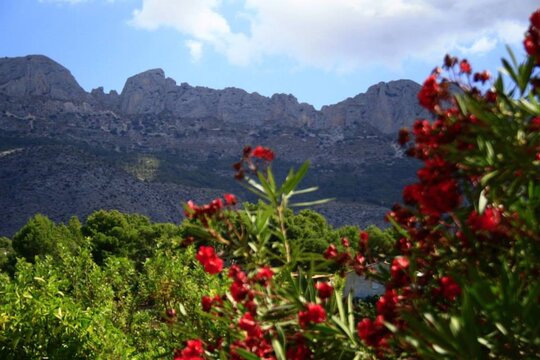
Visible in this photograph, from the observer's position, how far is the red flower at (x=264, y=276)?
2953 mm

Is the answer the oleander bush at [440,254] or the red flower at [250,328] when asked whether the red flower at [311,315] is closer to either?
the oleander bush at [440,254]

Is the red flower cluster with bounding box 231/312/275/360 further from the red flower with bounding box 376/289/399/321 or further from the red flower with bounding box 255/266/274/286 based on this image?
the red flower with bounding box 376/289/399/321

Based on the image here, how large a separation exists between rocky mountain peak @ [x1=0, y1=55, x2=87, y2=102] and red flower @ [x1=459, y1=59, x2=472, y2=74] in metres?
168

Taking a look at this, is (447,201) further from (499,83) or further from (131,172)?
(131,172)

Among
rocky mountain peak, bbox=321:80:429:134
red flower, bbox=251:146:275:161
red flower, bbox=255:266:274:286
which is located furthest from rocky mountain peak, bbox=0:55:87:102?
red flower, bbox=255:266:274:286

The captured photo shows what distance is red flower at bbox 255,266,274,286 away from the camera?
9.69 feet

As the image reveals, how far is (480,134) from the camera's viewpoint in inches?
106

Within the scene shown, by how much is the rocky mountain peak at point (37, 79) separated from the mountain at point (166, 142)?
342 millimetres

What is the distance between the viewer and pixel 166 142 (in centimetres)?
15375

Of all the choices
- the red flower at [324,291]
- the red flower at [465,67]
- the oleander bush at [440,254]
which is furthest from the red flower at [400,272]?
the red flower at [465,67]

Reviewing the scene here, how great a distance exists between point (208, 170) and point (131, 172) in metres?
32.9

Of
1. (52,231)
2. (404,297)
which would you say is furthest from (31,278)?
(52,231)

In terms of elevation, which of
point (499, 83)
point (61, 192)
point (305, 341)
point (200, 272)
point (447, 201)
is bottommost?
point (61, 192)

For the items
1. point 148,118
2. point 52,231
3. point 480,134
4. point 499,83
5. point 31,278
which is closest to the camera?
point 480,134
